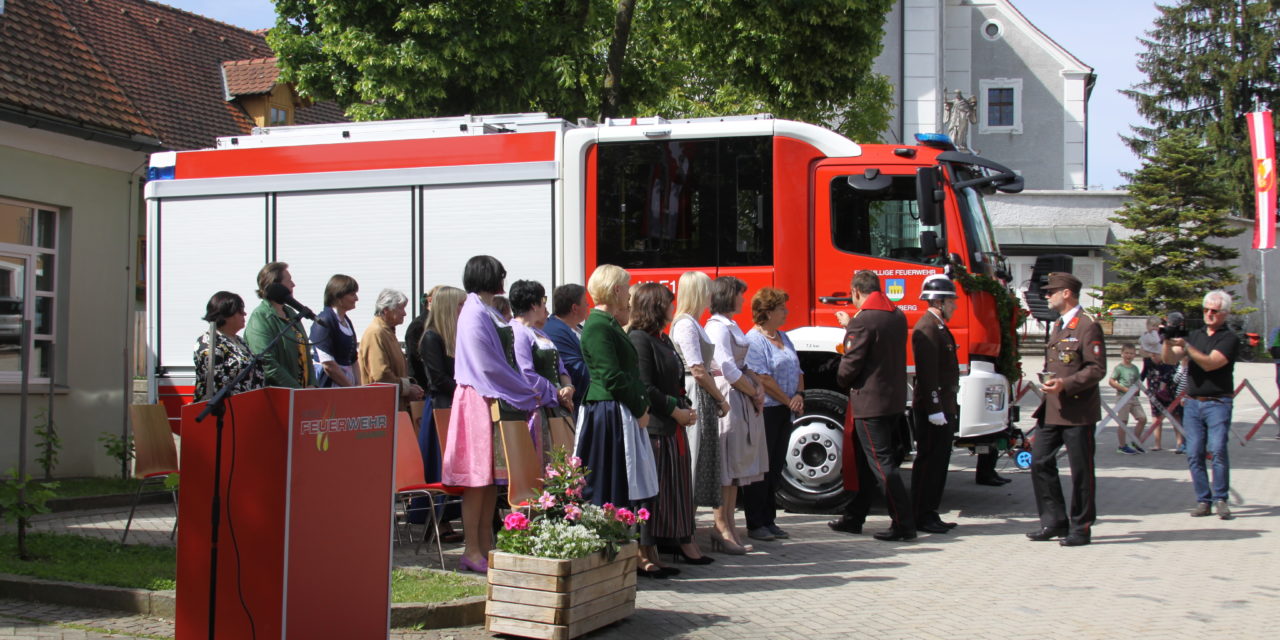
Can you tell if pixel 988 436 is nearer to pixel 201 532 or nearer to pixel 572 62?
pixel 201 532

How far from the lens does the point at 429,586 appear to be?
6.52m

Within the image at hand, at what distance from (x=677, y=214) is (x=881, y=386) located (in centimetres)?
240

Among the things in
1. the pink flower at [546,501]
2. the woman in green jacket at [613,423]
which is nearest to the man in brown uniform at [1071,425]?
the woman in green jacket at [613,423]

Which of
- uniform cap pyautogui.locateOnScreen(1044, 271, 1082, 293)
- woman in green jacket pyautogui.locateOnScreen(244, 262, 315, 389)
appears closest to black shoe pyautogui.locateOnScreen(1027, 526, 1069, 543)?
uniform cap pyautogui.locateOnScreen(1044, 271, 1082, 293)

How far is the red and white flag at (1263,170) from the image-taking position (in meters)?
23.1

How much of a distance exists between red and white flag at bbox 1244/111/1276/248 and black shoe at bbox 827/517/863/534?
57.9 feet

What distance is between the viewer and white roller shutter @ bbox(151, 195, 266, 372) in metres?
11.0

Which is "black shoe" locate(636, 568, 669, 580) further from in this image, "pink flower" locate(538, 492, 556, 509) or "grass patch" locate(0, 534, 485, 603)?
"pink flower" locate(538, 492, 556, 509)

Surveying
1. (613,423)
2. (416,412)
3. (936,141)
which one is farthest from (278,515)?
(936,141)

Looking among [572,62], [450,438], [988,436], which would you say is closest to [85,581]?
[450,438]

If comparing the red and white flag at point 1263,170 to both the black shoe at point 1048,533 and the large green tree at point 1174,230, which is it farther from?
the black shoe at point 1048,533

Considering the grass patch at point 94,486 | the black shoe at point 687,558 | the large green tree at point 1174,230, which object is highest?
the large green tree at point 1174,230

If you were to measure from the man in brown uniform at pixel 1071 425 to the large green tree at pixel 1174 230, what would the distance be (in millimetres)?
27684

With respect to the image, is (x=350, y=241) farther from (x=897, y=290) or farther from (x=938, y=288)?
(x=938, y=288)
